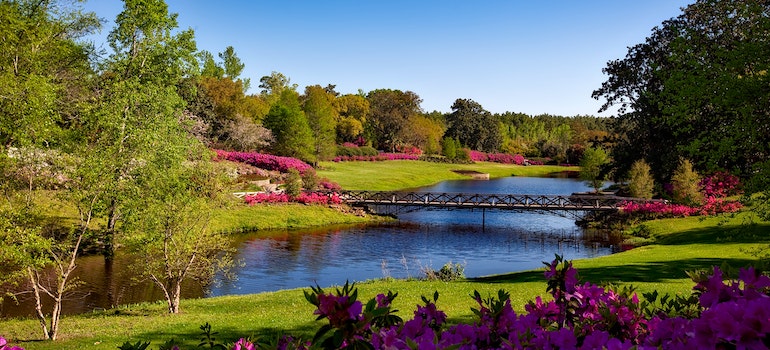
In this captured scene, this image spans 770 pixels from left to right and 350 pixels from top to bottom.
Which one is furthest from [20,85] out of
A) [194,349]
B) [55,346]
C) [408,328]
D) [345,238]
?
[345,238]

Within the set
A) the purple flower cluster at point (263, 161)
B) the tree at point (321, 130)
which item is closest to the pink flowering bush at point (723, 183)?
the purple flower cluster at point (263, 161)

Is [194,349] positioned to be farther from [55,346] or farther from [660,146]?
[660,146]

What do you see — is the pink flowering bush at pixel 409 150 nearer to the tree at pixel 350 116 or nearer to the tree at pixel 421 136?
the tree at pixel 421 136

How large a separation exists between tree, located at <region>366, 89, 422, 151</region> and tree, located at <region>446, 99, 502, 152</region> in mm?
17060

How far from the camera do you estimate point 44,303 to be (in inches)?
787

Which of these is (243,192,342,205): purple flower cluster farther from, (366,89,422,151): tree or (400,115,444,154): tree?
(400,115,444,154): tree

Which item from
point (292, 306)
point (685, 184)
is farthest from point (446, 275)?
point (685, 184)

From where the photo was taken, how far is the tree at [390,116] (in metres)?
112

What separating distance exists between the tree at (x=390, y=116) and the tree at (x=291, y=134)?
138 feet

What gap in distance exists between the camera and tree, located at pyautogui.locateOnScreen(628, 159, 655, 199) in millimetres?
41156

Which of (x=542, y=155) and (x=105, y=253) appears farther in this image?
(x=542, y=155)

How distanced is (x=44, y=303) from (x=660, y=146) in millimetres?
41610

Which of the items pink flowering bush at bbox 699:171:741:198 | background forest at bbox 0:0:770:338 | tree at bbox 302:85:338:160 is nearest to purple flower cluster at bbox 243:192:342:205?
background forest at bbox 0:0:770:338

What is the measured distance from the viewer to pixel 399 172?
265 ft
